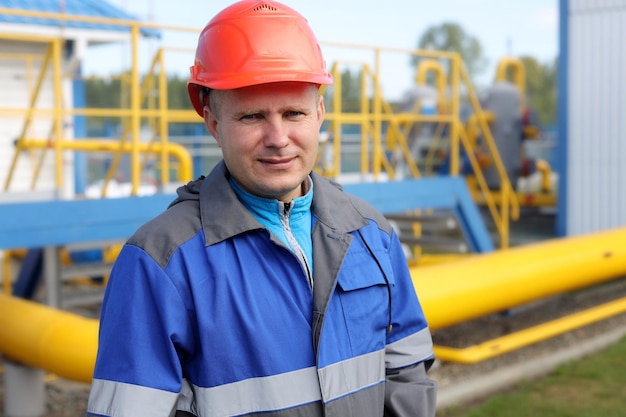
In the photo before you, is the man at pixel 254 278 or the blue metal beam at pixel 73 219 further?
the blue metal beam at pixel 73 219

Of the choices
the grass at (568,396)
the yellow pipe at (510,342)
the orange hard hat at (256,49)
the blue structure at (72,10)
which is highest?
the blue structure at (72,10)

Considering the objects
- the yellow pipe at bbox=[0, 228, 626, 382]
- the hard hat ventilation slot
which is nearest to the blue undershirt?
the hard hat ventilation slot

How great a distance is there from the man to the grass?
332 centimetres

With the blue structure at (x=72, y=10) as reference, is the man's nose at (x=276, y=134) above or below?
below

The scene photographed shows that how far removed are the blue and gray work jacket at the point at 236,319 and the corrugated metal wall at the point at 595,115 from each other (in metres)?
8.52

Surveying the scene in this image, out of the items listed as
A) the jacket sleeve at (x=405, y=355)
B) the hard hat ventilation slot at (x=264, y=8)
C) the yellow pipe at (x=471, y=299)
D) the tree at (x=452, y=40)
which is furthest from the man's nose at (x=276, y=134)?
the tree at (x=452, y=40)

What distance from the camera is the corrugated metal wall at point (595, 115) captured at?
31.6 ft

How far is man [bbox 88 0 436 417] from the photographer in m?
1.61

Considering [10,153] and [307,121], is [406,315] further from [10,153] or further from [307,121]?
[10,153]

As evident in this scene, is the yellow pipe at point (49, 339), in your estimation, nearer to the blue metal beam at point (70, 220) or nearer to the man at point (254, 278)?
the blue metal beam at point (70, 220)

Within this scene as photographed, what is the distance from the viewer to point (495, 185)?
1462cm

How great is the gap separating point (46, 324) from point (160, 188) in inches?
67.3

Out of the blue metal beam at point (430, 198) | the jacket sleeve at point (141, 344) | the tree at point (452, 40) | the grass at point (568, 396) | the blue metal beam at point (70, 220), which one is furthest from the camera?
the tree at point (452, 40)

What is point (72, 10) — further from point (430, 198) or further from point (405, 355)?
point (405, 355)
